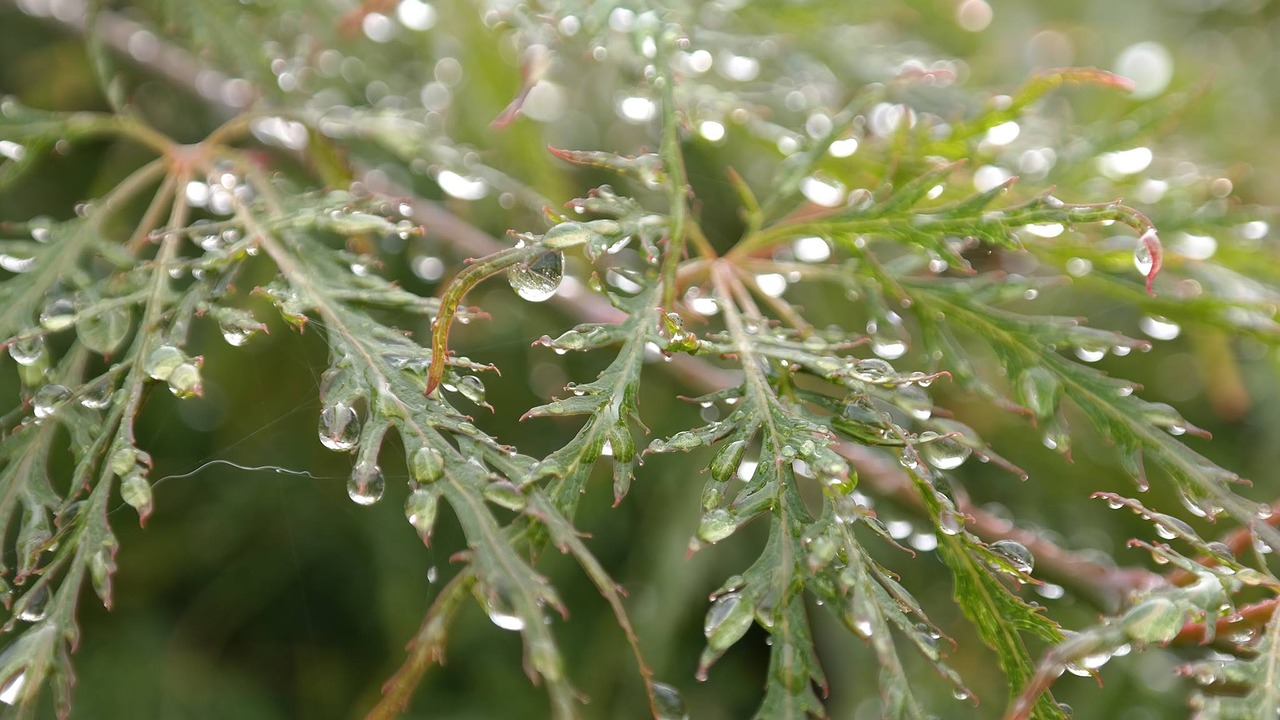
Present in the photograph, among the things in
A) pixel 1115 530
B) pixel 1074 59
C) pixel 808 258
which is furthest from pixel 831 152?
pixel 1074 59

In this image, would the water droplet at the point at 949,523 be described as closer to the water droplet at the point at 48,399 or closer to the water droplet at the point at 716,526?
the water droplet at the point at 716,526

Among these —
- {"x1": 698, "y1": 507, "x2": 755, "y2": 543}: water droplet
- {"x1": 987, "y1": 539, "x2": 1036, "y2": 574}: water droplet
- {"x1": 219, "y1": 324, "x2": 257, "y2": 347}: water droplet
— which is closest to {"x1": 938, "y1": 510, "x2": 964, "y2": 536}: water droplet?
{"x1": 987, "y1": 539, "x2": 1036, "y2": 574}: water droplet

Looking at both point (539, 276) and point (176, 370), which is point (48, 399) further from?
point (539, 276)

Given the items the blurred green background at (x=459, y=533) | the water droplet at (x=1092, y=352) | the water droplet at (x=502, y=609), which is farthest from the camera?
the blurred green background at (x=459, y=533)

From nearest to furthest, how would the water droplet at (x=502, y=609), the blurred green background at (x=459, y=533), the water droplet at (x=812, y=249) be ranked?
the water droplet at (x=502, y=609), the water droplet at (x=812, y=249), the blurred green background at (x=459, y=533)

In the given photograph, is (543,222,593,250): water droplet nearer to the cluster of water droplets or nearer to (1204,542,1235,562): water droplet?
the cluster of water droplets

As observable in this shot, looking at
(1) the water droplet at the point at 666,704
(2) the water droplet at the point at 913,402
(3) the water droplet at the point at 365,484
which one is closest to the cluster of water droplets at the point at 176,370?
(3) the water droplet at the point at 365,484

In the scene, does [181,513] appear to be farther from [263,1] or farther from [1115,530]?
[1115,530]
